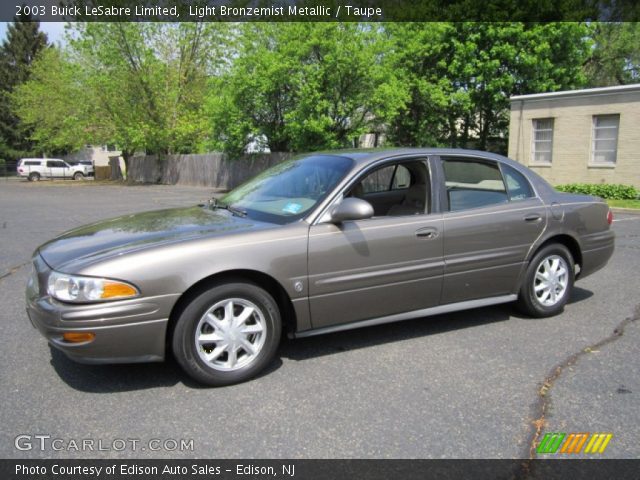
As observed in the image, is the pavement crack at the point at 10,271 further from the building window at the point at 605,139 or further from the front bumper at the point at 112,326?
the building window at the point at 605,139

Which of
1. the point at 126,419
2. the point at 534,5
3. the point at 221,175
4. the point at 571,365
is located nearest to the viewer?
the point at 126,419

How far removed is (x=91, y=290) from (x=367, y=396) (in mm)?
1844

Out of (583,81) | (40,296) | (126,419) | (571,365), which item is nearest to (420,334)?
(571,365)

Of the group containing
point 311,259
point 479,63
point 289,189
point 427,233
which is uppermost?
point 479,63

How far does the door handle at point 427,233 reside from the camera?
14.4 feet

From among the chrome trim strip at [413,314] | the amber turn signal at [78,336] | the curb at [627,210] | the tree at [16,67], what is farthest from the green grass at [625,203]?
the tree at [16,67]

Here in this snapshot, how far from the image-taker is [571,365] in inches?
160

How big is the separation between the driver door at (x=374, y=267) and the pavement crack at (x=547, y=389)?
107 cm

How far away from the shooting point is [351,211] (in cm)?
393

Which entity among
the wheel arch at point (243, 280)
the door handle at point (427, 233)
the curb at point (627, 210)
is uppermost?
the door handle at point (427, 233)

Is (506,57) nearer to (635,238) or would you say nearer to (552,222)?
(635,238)

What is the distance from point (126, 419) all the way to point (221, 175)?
2855 cm

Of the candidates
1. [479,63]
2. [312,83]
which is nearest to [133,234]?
[312,83]
